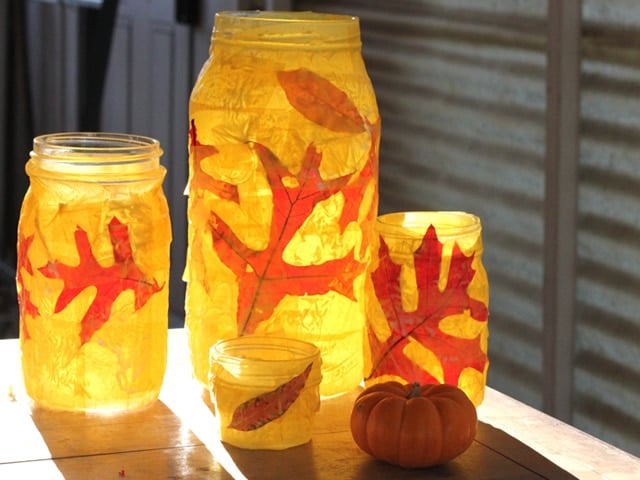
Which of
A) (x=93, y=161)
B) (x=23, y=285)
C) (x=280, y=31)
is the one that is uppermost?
(x=280, y=31)

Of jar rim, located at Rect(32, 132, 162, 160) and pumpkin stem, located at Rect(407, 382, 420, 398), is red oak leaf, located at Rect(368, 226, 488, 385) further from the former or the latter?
jar rim, located at Rect(32, 132, 162, 160)

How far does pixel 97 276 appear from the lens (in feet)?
3.37

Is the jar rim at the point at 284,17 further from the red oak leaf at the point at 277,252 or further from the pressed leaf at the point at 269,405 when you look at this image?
the pressed leaf at the point at 269,405

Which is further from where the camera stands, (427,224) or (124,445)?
(427,224)

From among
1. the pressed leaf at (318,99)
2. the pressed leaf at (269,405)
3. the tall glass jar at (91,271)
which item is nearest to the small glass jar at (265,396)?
the pressed leaf at (269,405)

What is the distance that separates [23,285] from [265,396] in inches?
9.9

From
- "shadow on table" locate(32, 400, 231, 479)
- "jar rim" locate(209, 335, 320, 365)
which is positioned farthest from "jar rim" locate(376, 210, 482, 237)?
"shadow on table" locate(32, 400, 231, 479)

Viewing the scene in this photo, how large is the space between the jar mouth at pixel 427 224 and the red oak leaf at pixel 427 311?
1 cm

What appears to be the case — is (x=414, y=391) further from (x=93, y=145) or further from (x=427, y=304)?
(x=93, y=145)

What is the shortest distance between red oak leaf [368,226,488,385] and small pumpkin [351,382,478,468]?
0.38 feet

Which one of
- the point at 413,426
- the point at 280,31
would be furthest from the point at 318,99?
the point at 413,426

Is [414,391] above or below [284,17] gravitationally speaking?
below

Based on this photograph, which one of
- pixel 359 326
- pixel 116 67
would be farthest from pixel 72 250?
pixel 116 67

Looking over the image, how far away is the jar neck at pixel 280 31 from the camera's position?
1.04 metres
